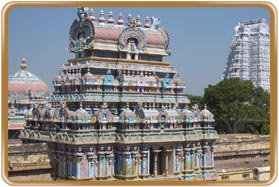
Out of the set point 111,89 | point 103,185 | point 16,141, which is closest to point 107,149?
point 111,89

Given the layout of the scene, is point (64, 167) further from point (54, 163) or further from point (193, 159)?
point (193, 159)

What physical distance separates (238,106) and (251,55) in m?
18.4

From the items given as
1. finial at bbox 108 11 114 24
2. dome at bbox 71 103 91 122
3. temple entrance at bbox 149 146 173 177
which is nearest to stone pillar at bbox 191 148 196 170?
temple entrance at bbox 149 146 173 177

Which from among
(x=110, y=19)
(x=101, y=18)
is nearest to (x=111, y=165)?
(x=101, y=18)

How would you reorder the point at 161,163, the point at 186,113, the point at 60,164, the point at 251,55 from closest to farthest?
1. the point at 60,164
2. the point at 161,163
3. the point at 186,113
4. the point at 251,55

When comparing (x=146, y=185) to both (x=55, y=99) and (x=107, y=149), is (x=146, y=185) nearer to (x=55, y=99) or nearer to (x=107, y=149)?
(x=107, y=149)

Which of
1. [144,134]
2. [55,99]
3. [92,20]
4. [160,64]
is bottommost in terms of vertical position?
[144,134]

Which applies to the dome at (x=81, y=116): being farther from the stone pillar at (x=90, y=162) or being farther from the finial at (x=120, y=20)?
the finial at (x=120, y=20)

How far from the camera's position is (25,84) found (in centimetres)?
3922

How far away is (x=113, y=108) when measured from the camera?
23.8m

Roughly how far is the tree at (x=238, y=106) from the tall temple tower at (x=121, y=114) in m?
15.9

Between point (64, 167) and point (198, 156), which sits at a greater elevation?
point (198, 156)

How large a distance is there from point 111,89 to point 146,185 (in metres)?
9.26

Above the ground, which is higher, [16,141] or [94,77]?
[94,77]
